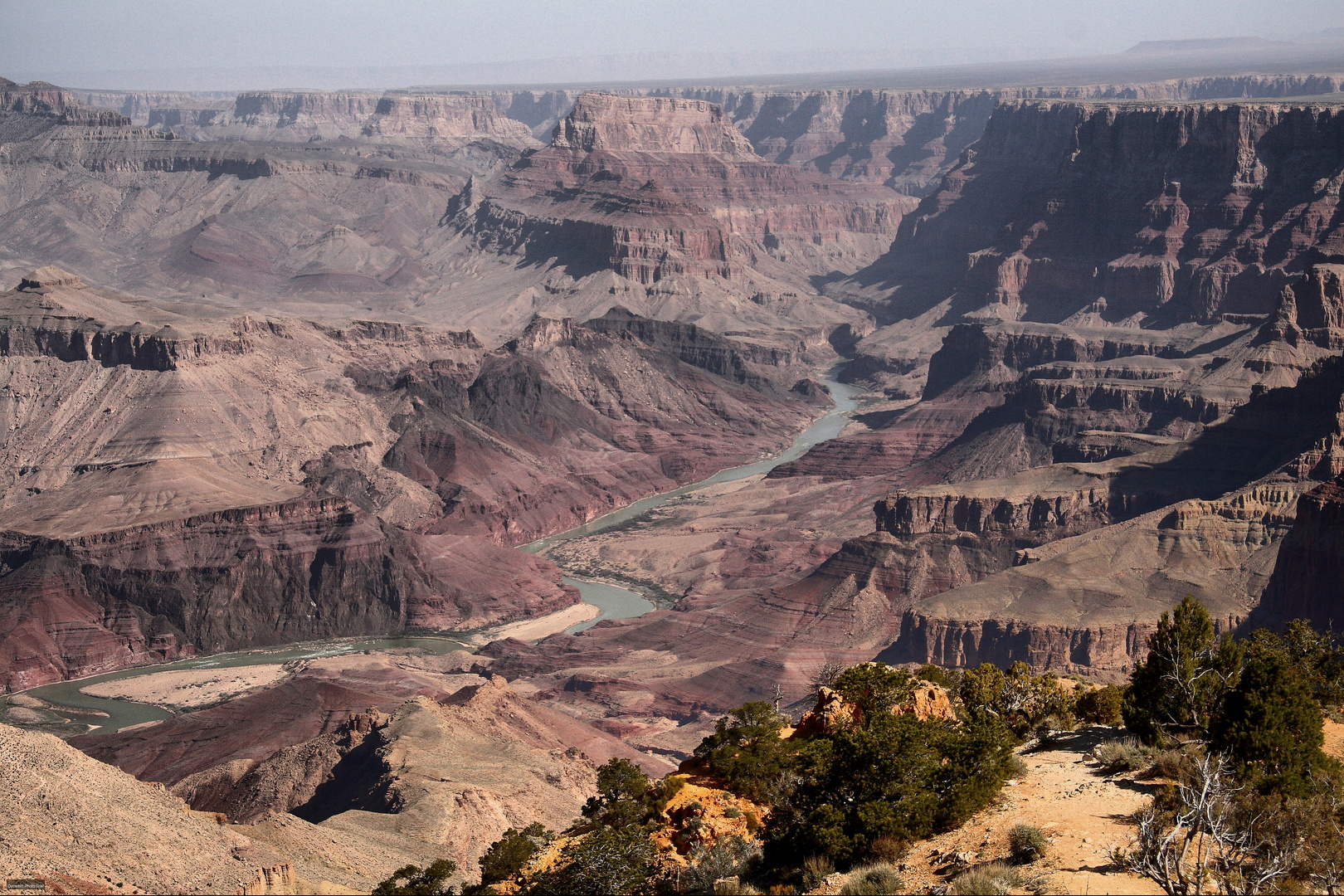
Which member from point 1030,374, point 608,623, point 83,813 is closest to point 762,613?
point 608,623

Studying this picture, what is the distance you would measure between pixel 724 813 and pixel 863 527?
106026mm

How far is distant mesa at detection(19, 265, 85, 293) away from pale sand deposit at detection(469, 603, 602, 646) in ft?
260

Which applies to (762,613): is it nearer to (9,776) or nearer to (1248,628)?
(1248,628)

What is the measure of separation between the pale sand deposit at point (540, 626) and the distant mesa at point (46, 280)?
7920cm

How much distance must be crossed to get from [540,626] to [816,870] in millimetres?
90067

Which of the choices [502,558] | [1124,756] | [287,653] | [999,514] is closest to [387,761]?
[1124,756]

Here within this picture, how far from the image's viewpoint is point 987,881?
102 ft

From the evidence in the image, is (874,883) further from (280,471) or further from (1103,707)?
(280,471)

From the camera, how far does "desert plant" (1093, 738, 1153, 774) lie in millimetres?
36969

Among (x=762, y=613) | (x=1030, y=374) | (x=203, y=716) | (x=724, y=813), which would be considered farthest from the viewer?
A: (x=1030, y=374)

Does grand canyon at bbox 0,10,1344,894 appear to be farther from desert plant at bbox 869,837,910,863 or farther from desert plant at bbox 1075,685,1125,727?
desert plant at bbox 1075,685,1125,727

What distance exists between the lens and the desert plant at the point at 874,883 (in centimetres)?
3316

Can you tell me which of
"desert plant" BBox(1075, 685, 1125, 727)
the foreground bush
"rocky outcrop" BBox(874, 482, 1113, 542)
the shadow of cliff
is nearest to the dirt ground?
the foreground bush

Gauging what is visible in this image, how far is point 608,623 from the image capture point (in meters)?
118
